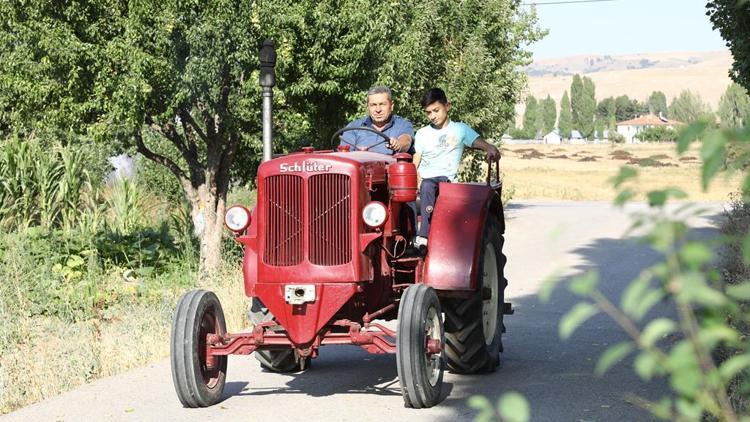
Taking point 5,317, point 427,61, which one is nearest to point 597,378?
point 5,317

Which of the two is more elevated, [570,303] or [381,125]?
[381,125]

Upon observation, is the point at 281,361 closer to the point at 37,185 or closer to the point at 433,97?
the point at 433,97

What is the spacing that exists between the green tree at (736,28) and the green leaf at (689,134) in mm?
14382

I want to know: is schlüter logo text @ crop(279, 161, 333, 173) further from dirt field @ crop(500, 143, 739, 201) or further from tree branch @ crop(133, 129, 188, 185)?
dirt field @ crop(500, 143, 739, 201)

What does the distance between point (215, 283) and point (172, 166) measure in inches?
178

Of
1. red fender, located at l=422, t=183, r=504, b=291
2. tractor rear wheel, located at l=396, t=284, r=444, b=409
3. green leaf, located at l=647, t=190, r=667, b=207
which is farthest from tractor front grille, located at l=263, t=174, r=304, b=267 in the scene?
green leaf, located at l=647, t=190, r=667, b=207

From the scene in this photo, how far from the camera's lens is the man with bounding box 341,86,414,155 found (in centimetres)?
909

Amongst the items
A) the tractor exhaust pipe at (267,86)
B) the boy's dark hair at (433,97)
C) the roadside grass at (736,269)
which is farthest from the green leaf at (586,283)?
the tractor exhaust pipe at (267,86)

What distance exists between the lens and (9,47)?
1650 cm

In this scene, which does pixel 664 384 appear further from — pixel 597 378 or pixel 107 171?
pixel 107 171

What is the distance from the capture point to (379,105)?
9172mm

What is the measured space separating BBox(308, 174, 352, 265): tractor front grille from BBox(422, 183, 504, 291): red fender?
73 cm

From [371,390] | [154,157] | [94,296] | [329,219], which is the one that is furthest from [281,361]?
[154,157]

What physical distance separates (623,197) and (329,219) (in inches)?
209
